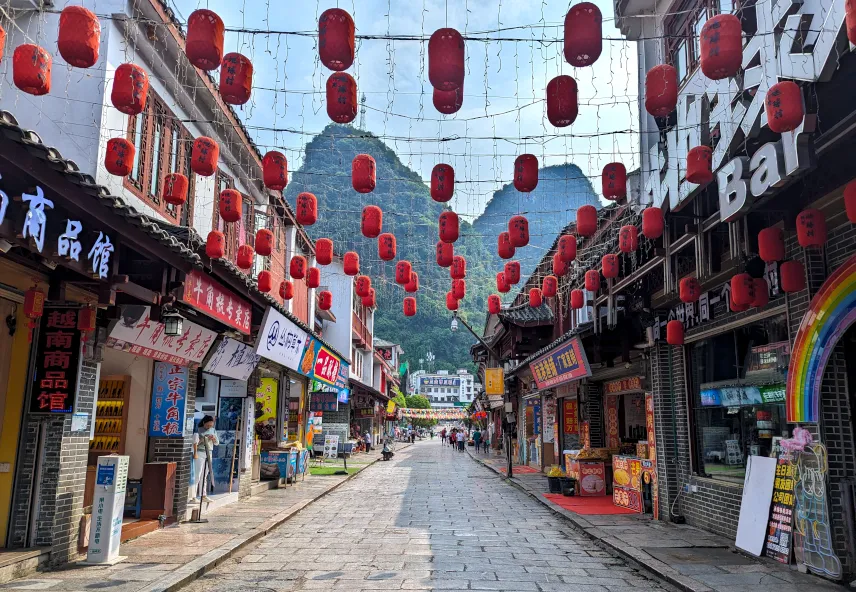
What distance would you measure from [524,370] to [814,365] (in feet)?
66.2

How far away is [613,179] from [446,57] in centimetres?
483

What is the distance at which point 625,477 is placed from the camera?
47.8 feet

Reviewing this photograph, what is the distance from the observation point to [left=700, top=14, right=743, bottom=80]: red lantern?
659 centimetres

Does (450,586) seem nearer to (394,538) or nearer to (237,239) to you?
(394,538)

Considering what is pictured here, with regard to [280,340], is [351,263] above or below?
above

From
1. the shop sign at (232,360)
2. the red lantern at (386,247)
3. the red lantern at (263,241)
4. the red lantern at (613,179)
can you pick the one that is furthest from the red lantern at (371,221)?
the red lantern at (613,179)

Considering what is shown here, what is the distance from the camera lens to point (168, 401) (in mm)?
11859

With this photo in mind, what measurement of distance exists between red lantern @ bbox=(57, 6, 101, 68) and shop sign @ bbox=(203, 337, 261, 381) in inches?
273

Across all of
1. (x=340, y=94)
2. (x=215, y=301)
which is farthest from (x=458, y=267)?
(x=340, y=94)

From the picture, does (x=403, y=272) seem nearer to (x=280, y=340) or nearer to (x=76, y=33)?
(x=280, y=340)

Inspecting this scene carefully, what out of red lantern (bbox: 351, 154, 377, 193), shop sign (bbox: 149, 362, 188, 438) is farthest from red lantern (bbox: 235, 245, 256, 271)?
red lantern (bbox: 351, 154, 377, 193)

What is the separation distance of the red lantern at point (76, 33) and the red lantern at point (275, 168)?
389cm

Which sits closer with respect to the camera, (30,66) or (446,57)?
(30,66)

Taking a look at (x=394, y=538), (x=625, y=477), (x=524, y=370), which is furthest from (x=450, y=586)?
(x=524, y=370)
